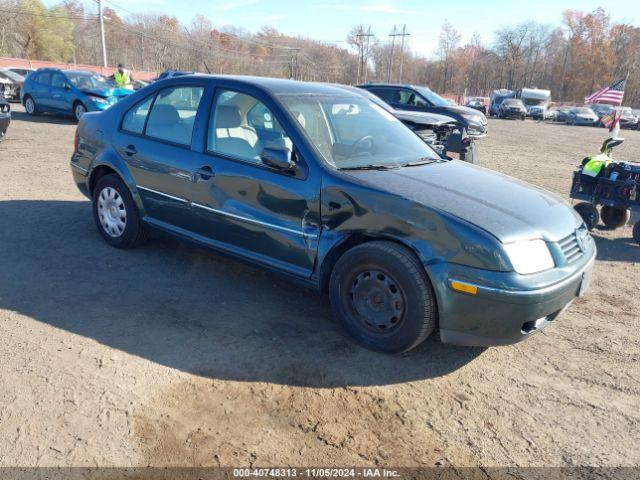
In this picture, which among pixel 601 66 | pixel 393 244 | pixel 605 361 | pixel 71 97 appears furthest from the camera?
pixel 601 66

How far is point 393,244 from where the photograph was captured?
10.9 ft

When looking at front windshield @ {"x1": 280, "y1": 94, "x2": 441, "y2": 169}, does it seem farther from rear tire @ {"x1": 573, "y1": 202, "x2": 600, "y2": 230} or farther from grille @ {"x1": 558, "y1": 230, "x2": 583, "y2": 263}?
rear tire @ {"x1": 573, "y1": 202, "x2": 600, "y2": 230}

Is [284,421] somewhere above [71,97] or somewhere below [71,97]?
below

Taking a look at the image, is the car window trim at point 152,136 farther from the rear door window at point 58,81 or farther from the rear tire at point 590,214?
the rear door window at point 58,81

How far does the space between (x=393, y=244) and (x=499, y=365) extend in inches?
44.6

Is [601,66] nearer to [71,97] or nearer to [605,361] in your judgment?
[71,97]

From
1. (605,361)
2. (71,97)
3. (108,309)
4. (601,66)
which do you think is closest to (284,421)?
(108,309)

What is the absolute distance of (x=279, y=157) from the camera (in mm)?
3574

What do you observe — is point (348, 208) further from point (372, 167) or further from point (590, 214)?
point (590, 214)

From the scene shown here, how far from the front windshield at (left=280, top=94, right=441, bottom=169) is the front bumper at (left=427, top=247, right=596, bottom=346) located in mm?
1173

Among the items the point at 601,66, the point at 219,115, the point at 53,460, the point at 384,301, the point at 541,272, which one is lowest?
the point at 53,460

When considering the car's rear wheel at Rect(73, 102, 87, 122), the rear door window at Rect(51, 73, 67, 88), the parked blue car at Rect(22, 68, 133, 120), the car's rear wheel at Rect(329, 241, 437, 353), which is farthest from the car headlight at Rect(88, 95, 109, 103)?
the car's rear wheel at Rect(329, 241, 437, 353)

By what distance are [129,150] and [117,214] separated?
684 millimetres

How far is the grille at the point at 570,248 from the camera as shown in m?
3.34
